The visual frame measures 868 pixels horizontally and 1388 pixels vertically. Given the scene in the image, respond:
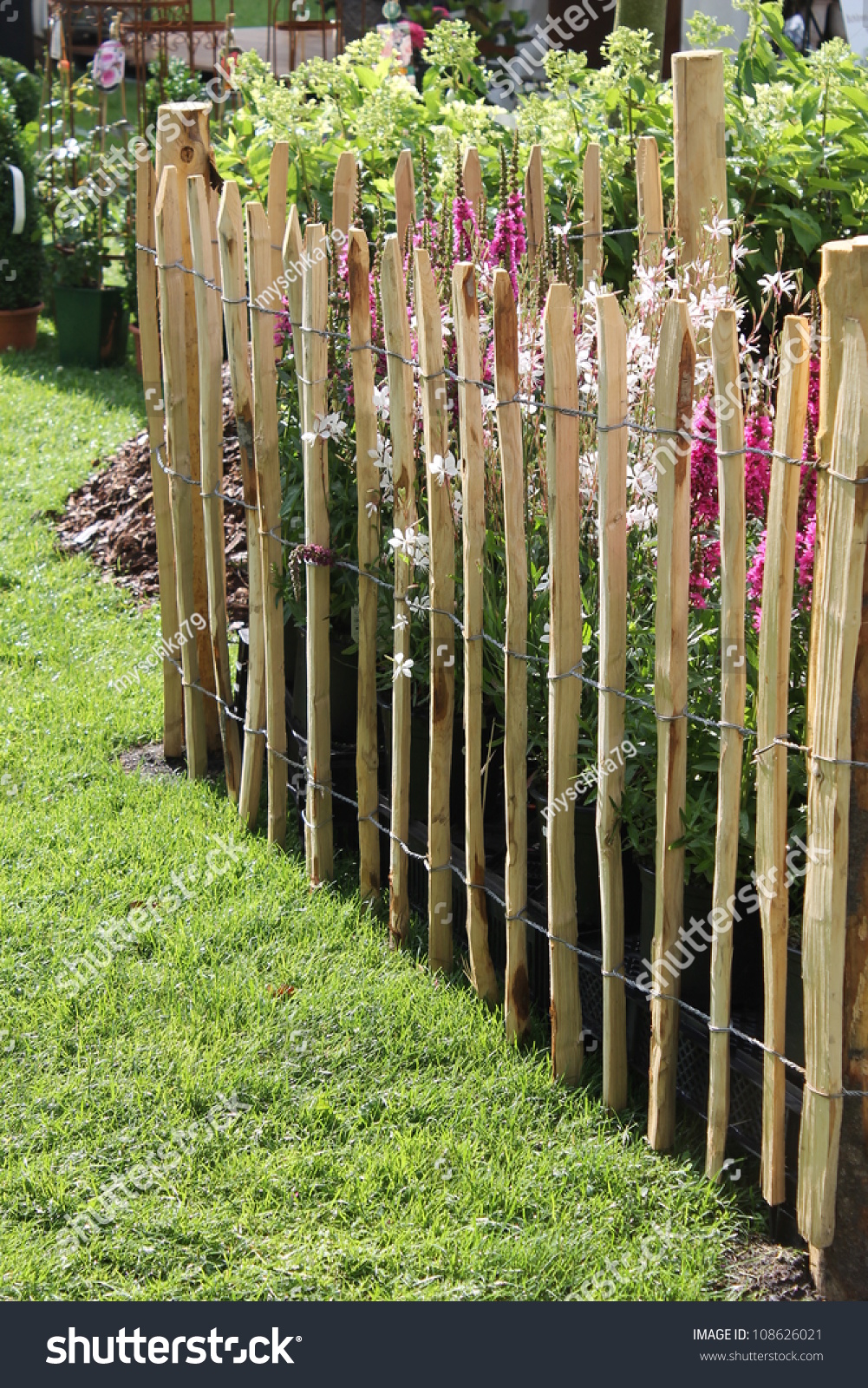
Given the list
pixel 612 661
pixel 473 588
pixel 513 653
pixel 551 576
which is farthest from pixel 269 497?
pixel 612 661

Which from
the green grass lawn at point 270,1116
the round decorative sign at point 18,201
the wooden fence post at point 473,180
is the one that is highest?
the round decorative sign at point 18,201

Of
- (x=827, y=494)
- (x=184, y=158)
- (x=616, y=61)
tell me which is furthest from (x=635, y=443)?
(x=616, y=61)

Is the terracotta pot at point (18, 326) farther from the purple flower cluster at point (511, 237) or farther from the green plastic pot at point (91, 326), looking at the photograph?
the purple flower cluster at point (511, 237)

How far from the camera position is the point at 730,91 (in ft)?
13.8

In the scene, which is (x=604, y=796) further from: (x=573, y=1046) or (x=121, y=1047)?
(x=121, y=1047)

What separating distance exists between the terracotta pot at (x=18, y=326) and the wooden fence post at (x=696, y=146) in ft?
20.0

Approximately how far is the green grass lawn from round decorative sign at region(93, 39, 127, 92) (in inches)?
228

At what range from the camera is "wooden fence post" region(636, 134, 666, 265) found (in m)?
3.29

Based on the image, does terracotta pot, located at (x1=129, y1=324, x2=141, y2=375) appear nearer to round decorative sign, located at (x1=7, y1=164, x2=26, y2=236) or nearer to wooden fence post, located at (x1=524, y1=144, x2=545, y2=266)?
round decorative sign, located at (x1=7, y1=164, x2=26, y2=236)

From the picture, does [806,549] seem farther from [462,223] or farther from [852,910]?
[462,223]

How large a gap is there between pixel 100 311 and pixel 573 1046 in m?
6.36

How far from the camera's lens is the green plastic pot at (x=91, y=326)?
7867 millimetres

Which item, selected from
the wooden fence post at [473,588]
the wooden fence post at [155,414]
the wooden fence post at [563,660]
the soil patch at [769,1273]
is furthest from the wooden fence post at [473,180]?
the soil patch at [769,1273]

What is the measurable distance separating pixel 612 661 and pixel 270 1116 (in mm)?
1098
